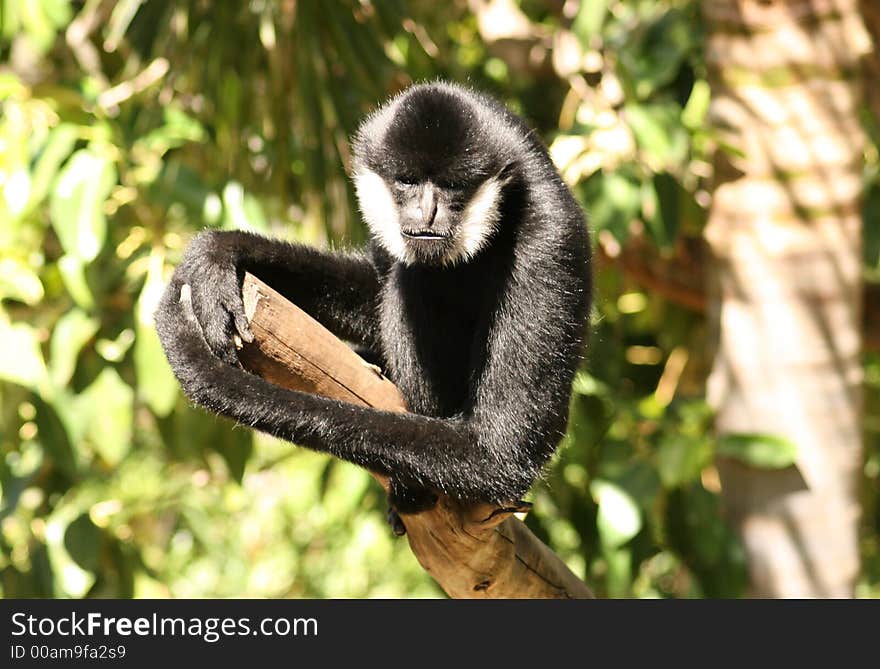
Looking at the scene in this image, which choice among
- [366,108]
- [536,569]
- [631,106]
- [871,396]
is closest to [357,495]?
[536,569]

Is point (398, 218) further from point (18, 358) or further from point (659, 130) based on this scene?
point (659, 130)

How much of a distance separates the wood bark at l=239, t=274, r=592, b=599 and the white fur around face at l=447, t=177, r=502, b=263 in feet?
1.22

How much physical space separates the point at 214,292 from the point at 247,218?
1068 mm

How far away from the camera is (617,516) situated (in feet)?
11.6

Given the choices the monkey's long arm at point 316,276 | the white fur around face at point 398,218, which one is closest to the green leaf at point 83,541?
the monkey's long arm at point 316,276

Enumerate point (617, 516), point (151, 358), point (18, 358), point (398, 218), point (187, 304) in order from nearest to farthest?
1. point (187, 304)
2. point (398, 218)
3. point (18, 358)
4. point (151, 358)
5. point (617, 516)

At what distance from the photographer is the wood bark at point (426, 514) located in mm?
2295

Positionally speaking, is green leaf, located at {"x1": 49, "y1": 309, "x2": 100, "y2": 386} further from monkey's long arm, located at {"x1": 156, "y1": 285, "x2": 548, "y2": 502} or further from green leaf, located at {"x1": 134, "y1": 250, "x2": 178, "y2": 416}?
monkey's long arm, located at {"x1": 156, "y1": 285, "x2": 548, "y2": 502}

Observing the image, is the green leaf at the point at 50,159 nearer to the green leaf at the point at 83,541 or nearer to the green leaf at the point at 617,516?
the green leaf at the point at 83,541

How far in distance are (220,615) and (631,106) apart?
2104 mm

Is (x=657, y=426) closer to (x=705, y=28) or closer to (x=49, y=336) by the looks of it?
(x=705, y=28)

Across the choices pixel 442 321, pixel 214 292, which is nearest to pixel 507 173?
pixel 442 321

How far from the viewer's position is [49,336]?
3.71m

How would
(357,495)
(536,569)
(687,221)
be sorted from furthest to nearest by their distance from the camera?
(687,221)
(357,495)
(536,569)
